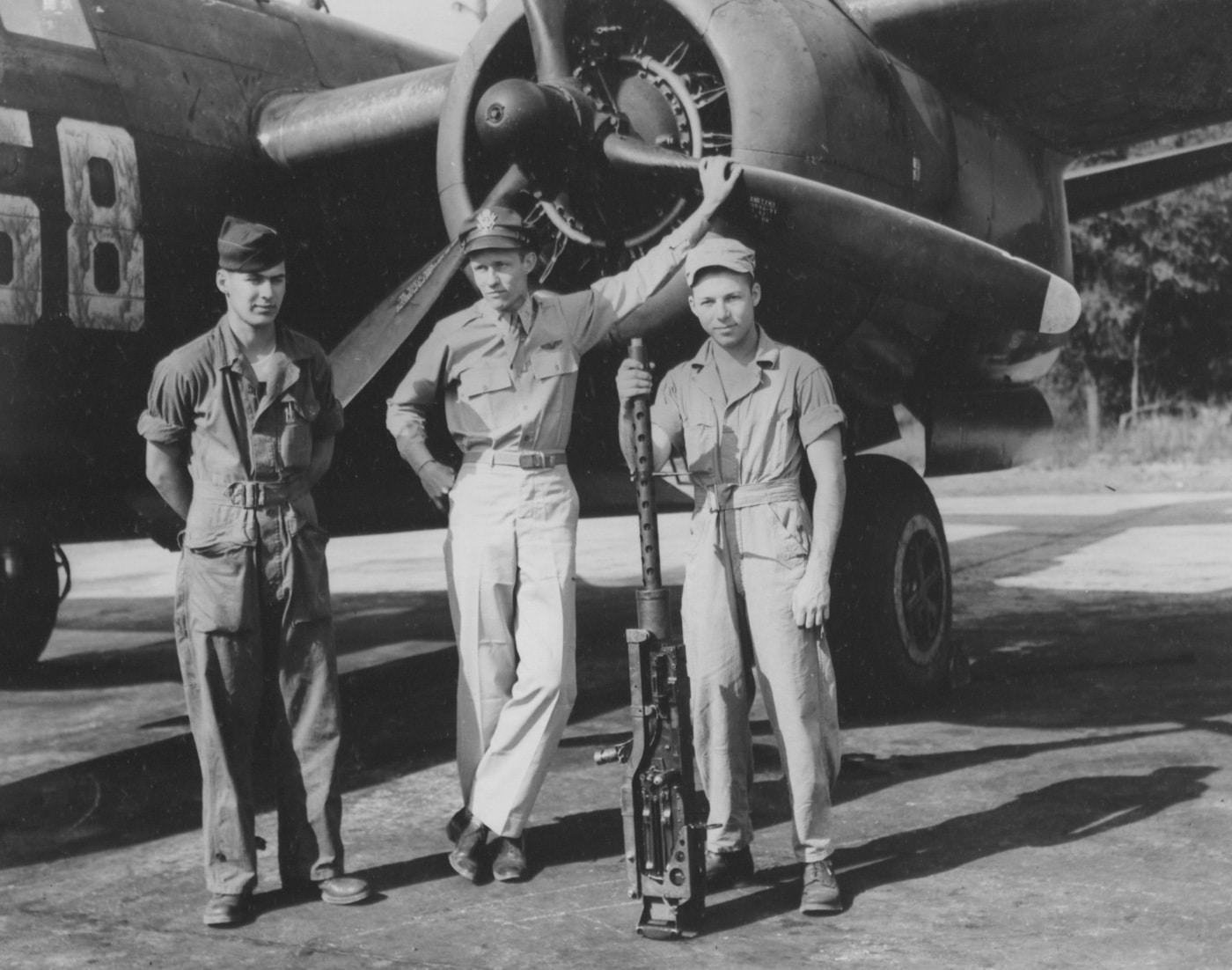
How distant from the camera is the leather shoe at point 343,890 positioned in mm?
3777

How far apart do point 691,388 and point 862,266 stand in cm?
139

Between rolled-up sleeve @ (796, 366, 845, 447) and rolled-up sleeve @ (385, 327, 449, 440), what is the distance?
1.04 meters

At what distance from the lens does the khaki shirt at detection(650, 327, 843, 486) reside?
383cm

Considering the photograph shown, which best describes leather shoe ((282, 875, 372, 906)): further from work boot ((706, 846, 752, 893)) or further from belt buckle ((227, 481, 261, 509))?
belt buckle ((227, 481, 261, 509))

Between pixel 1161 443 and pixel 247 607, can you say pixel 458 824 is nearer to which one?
pixel 247 607

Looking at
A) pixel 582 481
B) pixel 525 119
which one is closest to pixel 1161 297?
pixel 582 481

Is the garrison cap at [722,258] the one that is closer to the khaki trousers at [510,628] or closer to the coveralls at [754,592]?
the coveralls at [754,592]

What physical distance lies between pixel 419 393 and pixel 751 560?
3.56ft

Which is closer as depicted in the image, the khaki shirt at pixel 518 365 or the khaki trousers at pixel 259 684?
the khaki trousers at pixel 259 684

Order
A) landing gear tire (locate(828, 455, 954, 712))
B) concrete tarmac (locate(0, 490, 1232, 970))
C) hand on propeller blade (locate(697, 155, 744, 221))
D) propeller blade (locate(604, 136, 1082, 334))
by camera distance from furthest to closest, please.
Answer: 1. landing gear tire (locate(828, 455, 954, 712))
2. propeller blade (locate(604, 136, 1082, 334))
3. hand on propeller blade (locate(697, 155, 744, 221))
4. concrete tarmac (locate(0, 490, 1232, 970))

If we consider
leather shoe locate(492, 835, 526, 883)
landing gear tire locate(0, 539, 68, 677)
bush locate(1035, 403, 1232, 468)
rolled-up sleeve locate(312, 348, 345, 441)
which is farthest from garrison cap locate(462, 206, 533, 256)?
bush locate(1035, 403, 1232, 468)

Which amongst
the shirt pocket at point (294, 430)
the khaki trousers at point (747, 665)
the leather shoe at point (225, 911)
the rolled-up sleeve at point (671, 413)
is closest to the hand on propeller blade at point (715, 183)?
the rolled-up sleeve at point (671, 413)

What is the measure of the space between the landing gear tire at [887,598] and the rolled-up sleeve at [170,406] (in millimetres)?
3165

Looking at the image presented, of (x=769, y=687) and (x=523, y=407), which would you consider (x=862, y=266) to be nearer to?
(x=523, y=407)
